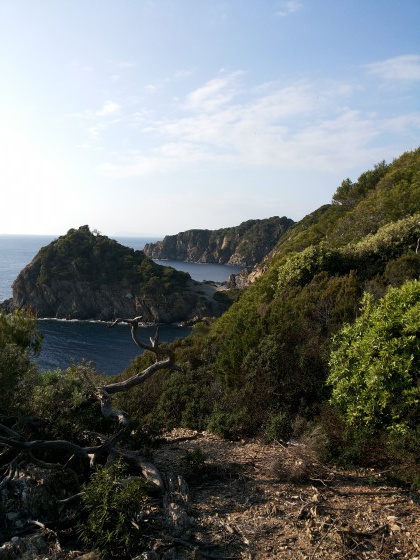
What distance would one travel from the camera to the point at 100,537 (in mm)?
6383

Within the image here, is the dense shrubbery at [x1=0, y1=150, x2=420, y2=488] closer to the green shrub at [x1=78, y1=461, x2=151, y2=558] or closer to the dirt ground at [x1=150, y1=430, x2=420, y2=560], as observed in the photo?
the dirt ground at [x1=150, y1=430, x2=420, y2=560]

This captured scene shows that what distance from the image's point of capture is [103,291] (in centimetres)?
8850

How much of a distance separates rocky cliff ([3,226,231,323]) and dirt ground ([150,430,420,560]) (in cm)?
7392

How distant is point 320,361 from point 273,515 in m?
5.63

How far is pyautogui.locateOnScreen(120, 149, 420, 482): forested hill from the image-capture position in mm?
8422

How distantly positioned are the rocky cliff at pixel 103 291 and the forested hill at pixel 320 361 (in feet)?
198

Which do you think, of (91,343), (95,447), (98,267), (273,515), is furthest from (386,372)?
(98,267)

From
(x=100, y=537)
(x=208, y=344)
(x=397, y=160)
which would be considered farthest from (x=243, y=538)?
(x=397, y=160)

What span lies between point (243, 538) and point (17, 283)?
91326 millimetres

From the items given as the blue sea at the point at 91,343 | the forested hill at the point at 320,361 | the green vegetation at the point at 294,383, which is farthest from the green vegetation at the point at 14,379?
the blue sea at the point at 91,343

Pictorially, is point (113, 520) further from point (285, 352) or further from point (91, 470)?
point (285, 352)

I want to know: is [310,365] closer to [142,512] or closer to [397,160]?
[142,512]

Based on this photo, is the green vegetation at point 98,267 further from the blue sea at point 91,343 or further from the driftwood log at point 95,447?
the driftwood log at point 95,447

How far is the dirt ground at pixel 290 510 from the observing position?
643 centimetres
